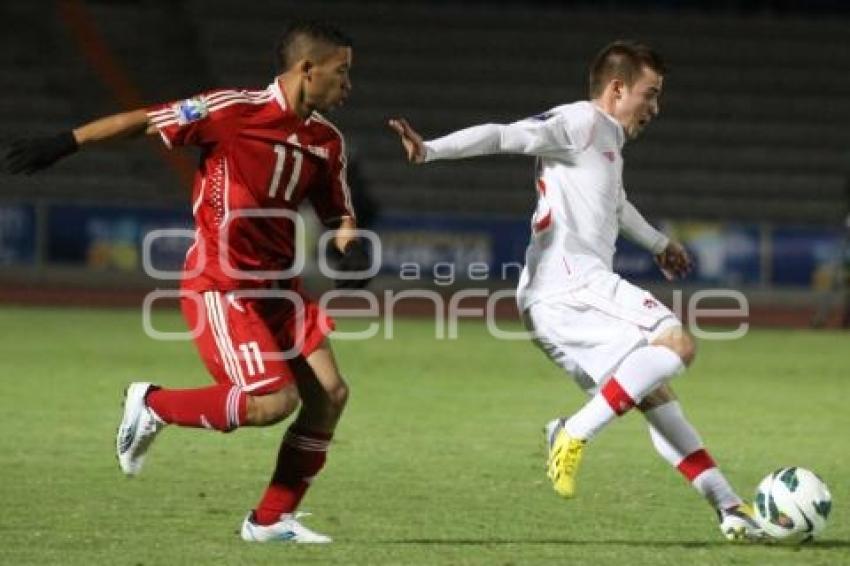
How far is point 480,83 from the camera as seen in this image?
2845 cm

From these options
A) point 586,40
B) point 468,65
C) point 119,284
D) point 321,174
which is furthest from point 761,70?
point 321,174

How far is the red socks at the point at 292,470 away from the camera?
23.3ft

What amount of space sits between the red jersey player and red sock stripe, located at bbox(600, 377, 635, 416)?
102 centimetres

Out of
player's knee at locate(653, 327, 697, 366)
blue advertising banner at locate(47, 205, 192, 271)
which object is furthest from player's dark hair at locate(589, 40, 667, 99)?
blue advertising banner at locate(47, 205, 192, 271)

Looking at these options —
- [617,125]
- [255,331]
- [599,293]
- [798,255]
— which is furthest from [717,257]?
[255,331]

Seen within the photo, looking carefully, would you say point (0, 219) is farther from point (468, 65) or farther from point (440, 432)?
Result: point (440, 432)

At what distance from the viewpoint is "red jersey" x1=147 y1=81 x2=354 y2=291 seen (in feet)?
22.7

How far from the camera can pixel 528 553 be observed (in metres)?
6.82

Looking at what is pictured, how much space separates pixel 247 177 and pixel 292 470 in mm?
1146

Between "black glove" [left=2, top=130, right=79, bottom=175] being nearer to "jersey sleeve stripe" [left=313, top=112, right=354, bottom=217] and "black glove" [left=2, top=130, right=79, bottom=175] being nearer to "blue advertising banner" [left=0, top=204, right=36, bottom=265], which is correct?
"jersey sleeve stripe" [left=313, top=112, right=354, bottom=217]

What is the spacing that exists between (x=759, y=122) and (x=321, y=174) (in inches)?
863

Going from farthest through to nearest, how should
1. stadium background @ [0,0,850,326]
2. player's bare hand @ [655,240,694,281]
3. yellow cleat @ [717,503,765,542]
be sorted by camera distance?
1. stadium background @ [0,0,850,326]
2. player's bare hand @ [655,240,694,281]
3. yellow cleat @ [717,503,765,542]

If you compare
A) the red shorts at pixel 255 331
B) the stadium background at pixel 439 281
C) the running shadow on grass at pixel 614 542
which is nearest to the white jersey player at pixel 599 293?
the running shadow on grass at pixel 614 542

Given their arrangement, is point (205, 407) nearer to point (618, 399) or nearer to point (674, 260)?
point (618, 399)
